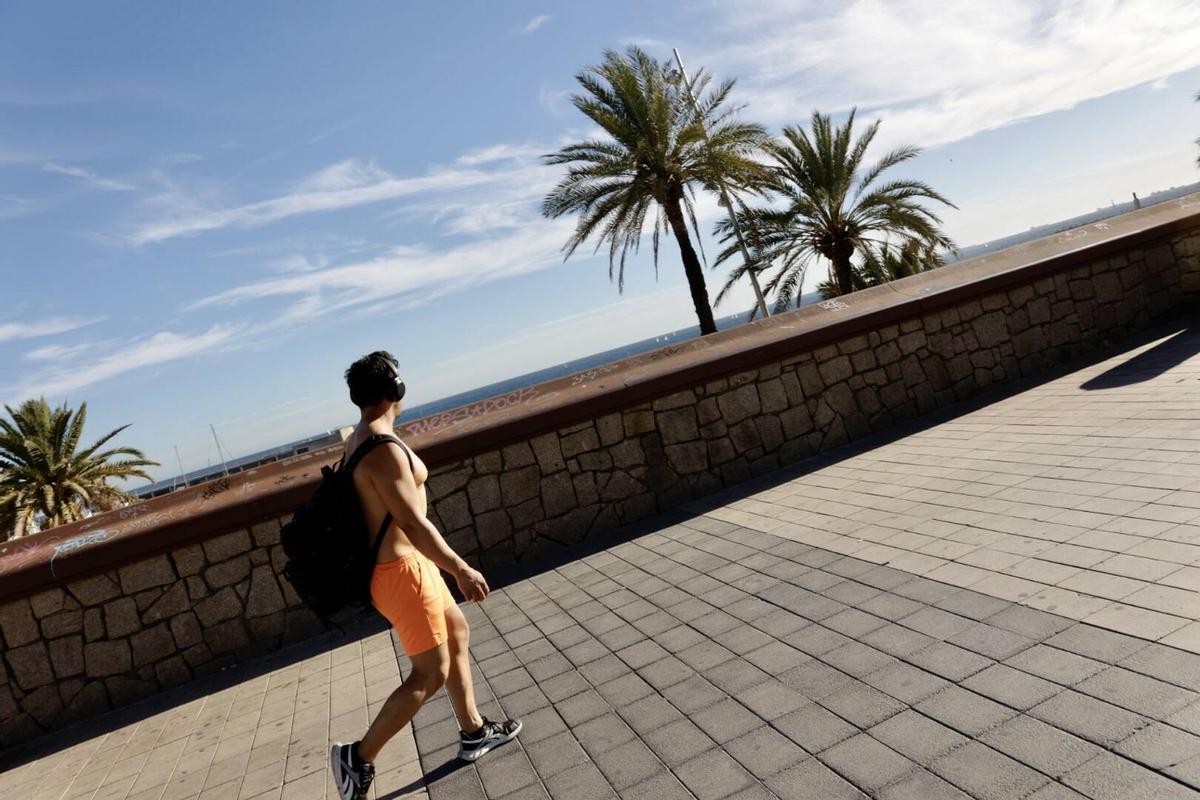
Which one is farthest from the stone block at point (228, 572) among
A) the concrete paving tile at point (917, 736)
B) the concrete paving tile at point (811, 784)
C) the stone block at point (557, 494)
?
the concrete paving tile at point (917, 736)

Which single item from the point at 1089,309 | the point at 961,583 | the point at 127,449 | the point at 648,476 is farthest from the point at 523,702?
the point at 127,449

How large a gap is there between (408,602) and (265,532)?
3.57 meters

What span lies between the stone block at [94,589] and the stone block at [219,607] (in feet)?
2.01

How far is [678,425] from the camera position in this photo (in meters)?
7.10

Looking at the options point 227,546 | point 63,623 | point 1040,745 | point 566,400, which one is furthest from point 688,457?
point 63,623

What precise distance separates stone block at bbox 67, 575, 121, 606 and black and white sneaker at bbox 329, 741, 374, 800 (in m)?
3.70

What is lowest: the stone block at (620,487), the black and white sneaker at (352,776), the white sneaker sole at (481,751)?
the white sneaker sole at (481,751)

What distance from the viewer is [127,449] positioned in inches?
973

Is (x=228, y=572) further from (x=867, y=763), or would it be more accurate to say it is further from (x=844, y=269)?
(x=844, y=269)

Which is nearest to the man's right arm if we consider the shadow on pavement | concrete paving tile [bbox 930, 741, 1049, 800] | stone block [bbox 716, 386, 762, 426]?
concrete paving tile [bbox 930, 741, 1049, 800]

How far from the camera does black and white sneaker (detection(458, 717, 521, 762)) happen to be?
3240 mm

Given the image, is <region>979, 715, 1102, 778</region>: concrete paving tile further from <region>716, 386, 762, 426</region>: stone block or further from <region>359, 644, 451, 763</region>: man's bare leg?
<region>716, 386, 762, 426</region>: stone block

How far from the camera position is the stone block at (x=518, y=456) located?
653 centimetres

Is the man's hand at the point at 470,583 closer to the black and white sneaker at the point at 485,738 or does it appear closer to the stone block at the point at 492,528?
the black and white sneaker at the point at 485,738
